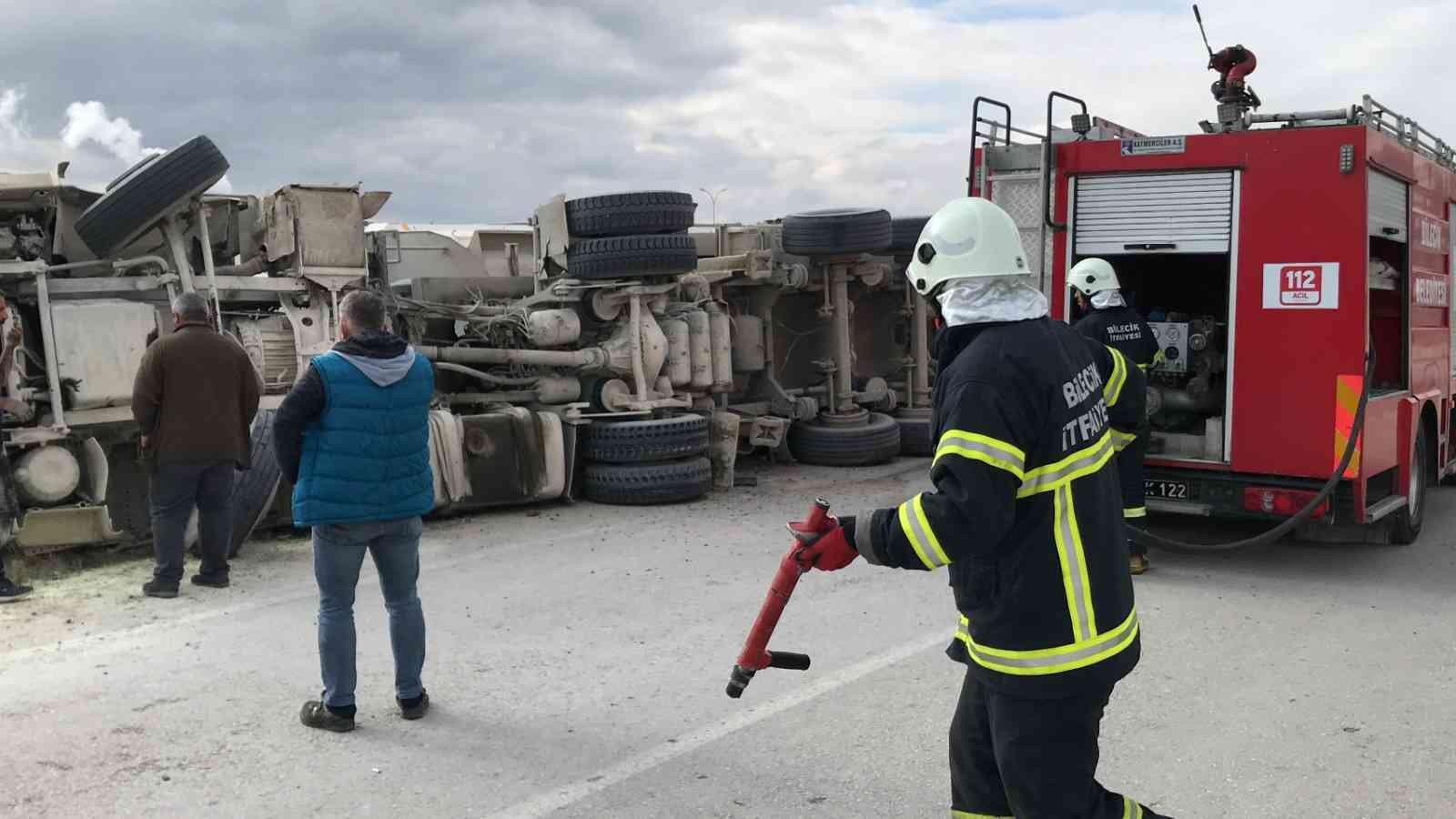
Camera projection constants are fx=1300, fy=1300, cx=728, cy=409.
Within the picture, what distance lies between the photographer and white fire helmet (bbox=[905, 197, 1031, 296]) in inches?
122

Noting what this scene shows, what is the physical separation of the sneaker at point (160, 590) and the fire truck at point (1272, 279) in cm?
544

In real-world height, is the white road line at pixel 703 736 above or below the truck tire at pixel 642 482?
below

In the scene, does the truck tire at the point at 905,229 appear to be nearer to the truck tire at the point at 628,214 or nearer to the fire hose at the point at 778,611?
the truck tire at the point at 628,214

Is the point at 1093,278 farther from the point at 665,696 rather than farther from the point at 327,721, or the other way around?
the point at 327,721

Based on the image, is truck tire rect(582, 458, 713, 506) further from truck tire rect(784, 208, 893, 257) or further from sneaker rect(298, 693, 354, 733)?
sneaker rect(298, 693, 354, 733)

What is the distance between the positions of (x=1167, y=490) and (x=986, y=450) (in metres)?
5.66

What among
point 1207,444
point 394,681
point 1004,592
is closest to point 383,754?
point 394,681

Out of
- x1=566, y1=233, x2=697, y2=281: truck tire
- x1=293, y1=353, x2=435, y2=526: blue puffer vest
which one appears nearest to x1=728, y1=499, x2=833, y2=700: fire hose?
x1=293, y1=353, x2=435, y2=526: blue puffer vest

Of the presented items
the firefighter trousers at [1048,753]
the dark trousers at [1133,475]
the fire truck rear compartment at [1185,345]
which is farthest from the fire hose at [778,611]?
the fire truck rear compartment at [1185,345]

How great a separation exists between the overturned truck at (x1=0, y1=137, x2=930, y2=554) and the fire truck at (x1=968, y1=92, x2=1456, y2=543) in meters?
3.34

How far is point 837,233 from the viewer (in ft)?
39.4

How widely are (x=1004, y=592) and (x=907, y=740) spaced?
1999 millimetres

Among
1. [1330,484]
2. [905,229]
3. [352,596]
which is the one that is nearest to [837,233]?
[905,229]

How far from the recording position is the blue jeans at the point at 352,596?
4891mm
